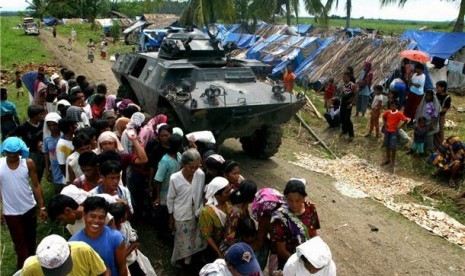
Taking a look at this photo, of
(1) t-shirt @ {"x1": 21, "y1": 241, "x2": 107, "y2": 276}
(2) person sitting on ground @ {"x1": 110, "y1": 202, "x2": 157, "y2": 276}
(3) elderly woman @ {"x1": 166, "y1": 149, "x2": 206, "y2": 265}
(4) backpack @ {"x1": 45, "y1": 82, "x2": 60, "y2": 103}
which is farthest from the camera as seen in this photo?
(4) backpack @ {"x1": 45, "y1": 82, "x2": 60, "y2": 103}

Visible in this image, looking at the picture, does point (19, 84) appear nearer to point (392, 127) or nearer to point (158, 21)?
point (392, 127)

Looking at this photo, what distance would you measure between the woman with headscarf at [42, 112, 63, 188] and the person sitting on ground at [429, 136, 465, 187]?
6176 millimetres

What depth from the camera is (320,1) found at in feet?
75.1

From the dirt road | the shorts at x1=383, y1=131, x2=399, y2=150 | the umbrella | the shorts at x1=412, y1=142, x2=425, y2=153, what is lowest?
the dirt road

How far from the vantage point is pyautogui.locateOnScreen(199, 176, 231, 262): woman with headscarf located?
3.58 m

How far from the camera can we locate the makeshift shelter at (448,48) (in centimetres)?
1389

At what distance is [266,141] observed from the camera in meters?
7.91

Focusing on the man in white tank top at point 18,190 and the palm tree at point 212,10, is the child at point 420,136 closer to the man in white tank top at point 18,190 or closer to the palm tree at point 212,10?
the man in white tank top at point 18,190

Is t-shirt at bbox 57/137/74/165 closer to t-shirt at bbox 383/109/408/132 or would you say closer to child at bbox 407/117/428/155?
t-shirt at bbox 383/109/408/132

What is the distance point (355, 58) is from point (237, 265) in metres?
12.5

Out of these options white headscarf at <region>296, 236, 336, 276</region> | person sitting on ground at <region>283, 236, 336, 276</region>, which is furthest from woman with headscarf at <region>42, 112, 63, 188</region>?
white headscarf at <region>296, 236, 336, 276</region>

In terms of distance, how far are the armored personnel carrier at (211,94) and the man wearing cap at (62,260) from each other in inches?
162

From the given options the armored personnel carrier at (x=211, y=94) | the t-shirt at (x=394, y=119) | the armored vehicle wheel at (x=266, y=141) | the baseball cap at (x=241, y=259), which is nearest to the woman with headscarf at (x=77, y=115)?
the armored personnel carrier at (x=211, y=94)

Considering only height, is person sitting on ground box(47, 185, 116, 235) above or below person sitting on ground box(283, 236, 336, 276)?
above
